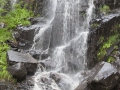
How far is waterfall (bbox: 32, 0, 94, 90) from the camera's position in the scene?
12.4 m

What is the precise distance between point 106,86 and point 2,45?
25.1ft

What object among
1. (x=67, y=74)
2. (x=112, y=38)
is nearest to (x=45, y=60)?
(x=67, y=74)

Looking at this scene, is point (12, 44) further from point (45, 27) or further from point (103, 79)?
point (103, 79)

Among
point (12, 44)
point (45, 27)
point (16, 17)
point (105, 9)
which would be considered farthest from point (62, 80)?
point (16, 17)

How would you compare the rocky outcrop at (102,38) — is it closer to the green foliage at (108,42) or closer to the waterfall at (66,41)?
the green foliage at (108,42)

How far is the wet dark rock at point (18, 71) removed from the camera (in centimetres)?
1152

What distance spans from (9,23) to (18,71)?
6190 mm

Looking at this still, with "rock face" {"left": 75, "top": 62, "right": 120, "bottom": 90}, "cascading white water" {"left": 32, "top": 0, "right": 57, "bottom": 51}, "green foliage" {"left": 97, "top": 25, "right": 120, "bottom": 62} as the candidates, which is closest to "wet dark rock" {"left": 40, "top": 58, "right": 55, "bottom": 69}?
"cascading white water" {"left": 32, "top": 0, "right": 57, "bottom": 51}

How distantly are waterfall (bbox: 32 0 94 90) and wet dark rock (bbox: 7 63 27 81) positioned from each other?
86 cm

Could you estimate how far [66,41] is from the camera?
14891 mm

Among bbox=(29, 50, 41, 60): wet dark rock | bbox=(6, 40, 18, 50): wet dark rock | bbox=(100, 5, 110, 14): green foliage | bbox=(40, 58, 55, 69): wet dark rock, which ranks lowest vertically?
bbox=(40, 58, 55, 69): wet dark rock

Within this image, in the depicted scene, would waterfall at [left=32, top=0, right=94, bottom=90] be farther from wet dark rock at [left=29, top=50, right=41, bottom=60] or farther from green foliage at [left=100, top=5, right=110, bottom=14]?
green foliage at [left=100, top=5, right=110, bottom=14]

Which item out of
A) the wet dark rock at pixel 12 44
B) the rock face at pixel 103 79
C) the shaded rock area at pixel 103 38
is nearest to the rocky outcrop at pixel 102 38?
the shaded rock area at pixel 103 38

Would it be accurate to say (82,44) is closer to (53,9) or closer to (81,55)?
(81,55)
